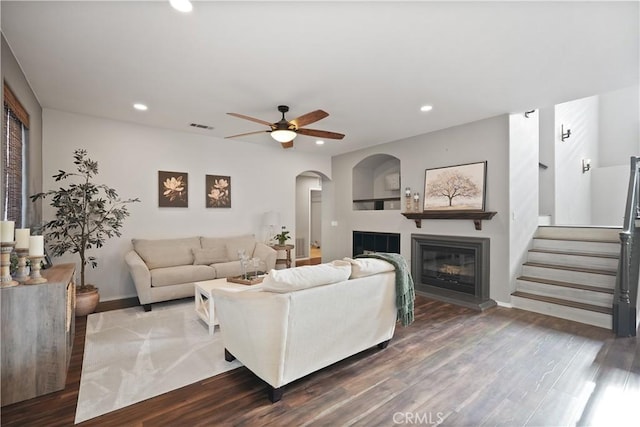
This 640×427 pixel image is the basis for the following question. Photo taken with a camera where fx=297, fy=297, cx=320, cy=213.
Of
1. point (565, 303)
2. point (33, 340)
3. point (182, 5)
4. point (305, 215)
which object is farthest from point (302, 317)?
point (305, 215)

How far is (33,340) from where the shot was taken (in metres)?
2.12

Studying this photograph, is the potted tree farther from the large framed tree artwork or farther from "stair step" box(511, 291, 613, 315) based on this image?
"stair step" box(511, 291, 613, 315)

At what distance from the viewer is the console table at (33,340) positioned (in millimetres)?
2045

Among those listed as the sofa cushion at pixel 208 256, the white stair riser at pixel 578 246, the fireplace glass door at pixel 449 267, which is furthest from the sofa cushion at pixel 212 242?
the white stair riser at pixel 578 246

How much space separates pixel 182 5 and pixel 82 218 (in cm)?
318

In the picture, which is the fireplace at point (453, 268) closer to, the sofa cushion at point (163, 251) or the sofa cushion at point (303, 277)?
the sofa cushion at point (303, 277)

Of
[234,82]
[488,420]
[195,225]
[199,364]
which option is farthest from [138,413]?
[195,225]

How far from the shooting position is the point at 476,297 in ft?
14.4

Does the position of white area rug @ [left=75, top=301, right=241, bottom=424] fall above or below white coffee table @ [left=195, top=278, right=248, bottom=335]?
below

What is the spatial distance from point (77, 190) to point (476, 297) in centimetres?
576

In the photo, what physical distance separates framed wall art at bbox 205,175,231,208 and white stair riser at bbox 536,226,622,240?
5.38 metres

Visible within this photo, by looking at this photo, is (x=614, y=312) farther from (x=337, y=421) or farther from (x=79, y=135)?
(x=79, y=135)

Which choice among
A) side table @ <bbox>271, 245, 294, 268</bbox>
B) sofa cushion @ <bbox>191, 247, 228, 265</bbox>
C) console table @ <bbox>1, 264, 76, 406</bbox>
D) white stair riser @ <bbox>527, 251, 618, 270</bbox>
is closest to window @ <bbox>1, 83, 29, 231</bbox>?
console table @ <bbox>1, 264, 76, 406</bbox>

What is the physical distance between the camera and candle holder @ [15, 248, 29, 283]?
7.18 ft
